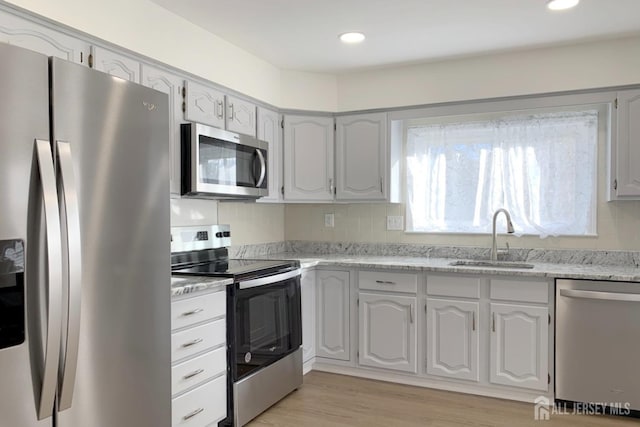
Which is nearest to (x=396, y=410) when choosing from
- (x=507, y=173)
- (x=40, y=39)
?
(x=507, y=173)

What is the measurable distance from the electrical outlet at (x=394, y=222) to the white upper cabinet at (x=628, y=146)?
154 cm

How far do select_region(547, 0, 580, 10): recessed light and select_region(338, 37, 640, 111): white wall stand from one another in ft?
2.36

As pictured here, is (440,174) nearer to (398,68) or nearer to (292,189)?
(398,68)

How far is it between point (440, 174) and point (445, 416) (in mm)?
1831

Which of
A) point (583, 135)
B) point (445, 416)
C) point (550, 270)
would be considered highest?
point (583, 135)

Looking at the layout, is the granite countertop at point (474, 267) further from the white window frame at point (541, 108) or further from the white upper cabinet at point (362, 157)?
the white upper cabinet at point (362, 157)

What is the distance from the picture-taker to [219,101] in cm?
312

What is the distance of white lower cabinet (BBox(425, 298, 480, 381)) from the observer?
3223 millimetres

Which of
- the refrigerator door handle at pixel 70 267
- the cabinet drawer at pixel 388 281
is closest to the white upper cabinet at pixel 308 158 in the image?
the cabinet drawer at pixel 388 281

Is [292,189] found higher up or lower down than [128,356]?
higher up

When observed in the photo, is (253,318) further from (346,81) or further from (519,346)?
(346,81)

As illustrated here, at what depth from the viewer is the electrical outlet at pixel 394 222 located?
4043 millimetres

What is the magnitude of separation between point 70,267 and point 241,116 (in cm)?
206

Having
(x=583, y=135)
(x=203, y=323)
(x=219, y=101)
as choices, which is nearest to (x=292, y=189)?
(x=219, y=101)
